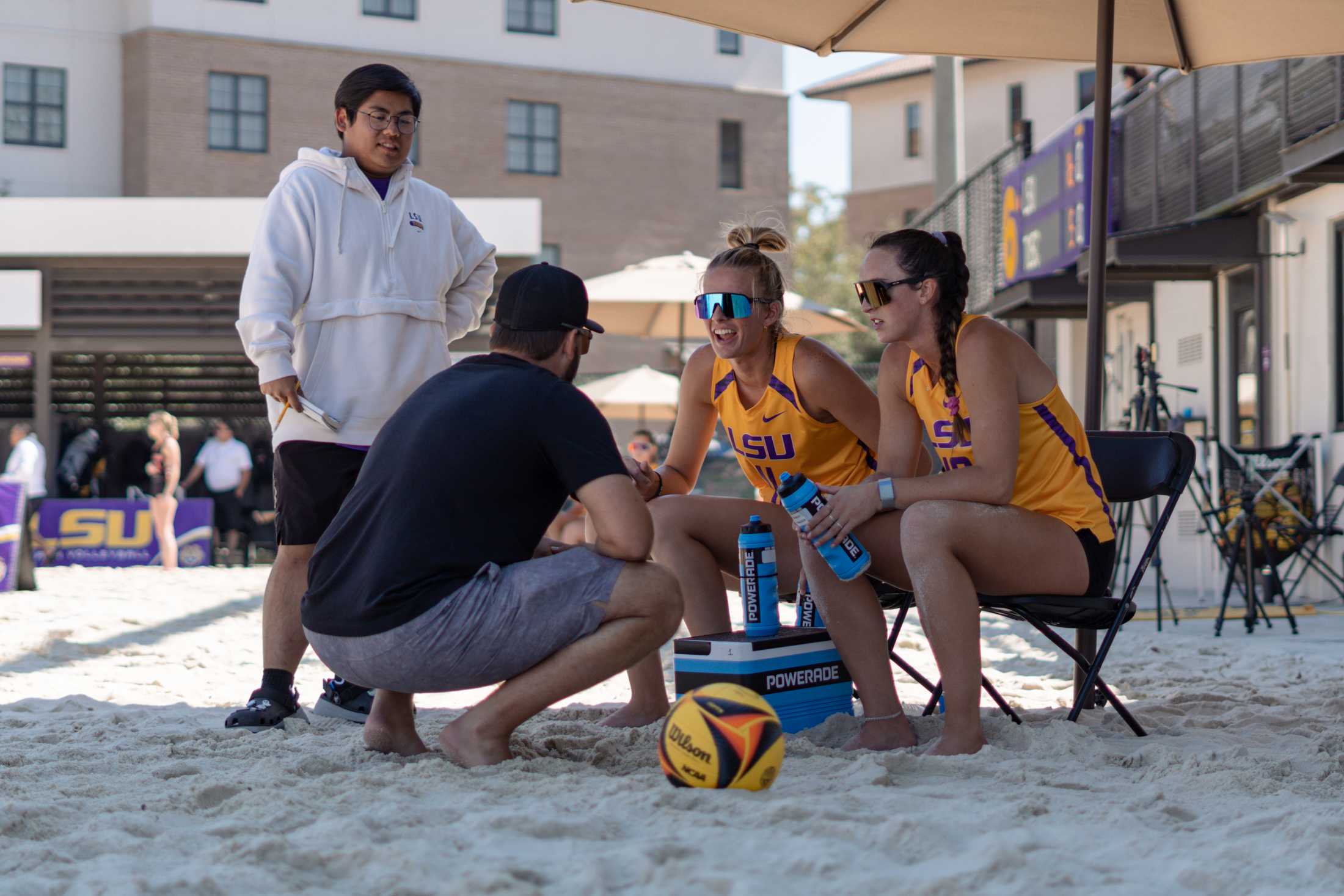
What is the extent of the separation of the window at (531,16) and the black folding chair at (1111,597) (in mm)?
32286

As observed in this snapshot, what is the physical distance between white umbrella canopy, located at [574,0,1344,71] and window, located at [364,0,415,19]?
30152mm

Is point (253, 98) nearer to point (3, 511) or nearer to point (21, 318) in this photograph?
point (21, 318)

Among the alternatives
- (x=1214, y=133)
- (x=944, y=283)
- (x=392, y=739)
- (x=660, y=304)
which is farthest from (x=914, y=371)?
(x=660, y=304)

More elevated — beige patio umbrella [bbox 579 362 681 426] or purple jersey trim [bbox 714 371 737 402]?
beige patio umbrella [bbox 579 362 681 426]

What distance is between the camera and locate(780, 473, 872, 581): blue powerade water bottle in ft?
13.0

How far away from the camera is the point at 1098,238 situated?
5.21 meters

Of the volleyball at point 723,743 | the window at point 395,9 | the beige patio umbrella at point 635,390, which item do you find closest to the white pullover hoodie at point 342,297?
the volleyball at point 723,743

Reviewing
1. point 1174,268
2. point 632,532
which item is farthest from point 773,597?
point 1174,268

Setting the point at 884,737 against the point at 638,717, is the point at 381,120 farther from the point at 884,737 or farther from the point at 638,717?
the point at 884,737

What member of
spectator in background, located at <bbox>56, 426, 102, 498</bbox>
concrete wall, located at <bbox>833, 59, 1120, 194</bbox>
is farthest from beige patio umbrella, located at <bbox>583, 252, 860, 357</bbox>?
concrete wall, located at <bbox>833, 59, 1120, 194</bbox>

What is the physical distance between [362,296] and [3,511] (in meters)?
8.56

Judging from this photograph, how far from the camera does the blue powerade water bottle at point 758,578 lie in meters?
4.28

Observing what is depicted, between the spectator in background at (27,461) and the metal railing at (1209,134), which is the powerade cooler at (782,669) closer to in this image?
the metal railing at (1209,134)

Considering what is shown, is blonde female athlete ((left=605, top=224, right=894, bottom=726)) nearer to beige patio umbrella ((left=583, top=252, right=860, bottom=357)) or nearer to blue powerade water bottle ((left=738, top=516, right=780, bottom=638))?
blue powerade water bottle ((left=738, top=516, right=780, bottom=638))
